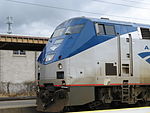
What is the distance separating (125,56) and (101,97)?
2.25m

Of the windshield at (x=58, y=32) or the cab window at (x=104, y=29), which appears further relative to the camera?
the windshield at (x=58, y=32)

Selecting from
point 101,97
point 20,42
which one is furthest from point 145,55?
point 20,42

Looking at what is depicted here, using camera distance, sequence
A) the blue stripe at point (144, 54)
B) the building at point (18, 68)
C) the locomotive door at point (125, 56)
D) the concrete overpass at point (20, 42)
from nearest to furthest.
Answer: the locomotive door at point (125, 56) → the blue stripe at point (144, 54) → the concrete overpass at point (20, 42) → the building at point (18, 68)

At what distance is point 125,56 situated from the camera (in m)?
12.0

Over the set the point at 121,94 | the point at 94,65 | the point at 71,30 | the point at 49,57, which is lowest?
the point at 121,94

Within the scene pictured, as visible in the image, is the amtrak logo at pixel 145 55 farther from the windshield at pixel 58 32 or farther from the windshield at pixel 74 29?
the windshield at pixel 58 32

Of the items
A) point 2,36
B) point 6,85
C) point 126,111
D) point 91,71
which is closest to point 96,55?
point 91,71

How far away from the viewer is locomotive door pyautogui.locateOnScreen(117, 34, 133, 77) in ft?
38.8

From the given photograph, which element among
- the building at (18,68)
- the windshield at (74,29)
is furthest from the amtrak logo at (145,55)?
the building at (18,68)

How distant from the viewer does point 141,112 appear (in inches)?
237

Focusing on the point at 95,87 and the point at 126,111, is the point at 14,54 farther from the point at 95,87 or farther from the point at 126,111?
the point at 126,111

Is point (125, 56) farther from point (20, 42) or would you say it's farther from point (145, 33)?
point (20, 42)

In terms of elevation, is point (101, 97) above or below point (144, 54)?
below

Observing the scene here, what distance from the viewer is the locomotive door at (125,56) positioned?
11836mm
